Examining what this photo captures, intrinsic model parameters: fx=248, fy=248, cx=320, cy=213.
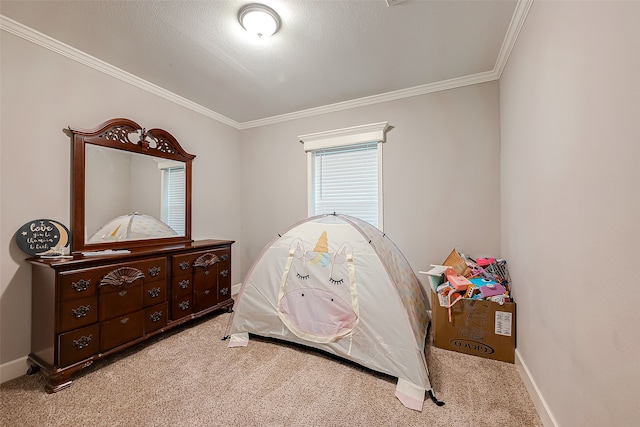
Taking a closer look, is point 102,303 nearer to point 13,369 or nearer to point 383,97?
point 13,369

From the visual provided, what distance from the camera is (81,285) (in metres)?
1.70

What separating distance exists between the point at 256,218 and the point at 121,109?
1.87 m

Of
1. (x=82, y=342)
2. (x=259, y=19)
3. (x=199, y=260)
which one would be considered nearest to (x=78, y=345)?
(x=82, y=342)

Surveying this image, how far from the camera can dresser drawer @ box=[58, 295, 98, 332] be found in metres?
1.62

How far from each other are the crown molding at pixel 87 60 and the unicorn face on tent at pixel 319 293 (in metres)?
2.22

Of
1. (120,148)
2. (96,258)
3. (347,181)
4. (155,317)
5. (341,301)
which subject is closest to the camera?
(96,258)

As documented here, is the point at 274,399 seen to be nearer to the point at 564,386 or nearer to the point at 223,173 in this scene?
the point at 564,386

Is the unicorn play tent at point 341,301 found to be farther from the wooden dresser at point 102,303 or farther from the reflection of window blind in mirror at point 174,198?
the reflection of window blind in mirror at point 174,198

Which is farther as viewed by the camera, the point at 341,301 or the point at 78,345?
the point at 341,301

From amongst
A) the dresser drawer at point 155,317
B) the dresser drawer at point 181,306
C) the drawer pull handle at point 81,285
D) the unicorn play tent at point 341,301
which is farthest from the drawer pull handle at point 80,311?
the unicorn play tent at point 341,301

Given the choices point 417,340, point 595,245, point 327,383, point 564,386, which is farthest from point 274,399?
point 595,245

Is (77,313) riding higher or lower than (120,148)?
lower

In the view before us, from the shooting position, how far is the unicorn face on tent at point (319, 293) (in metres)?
1.88

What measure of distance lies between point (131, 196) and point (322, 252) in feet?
6.25
